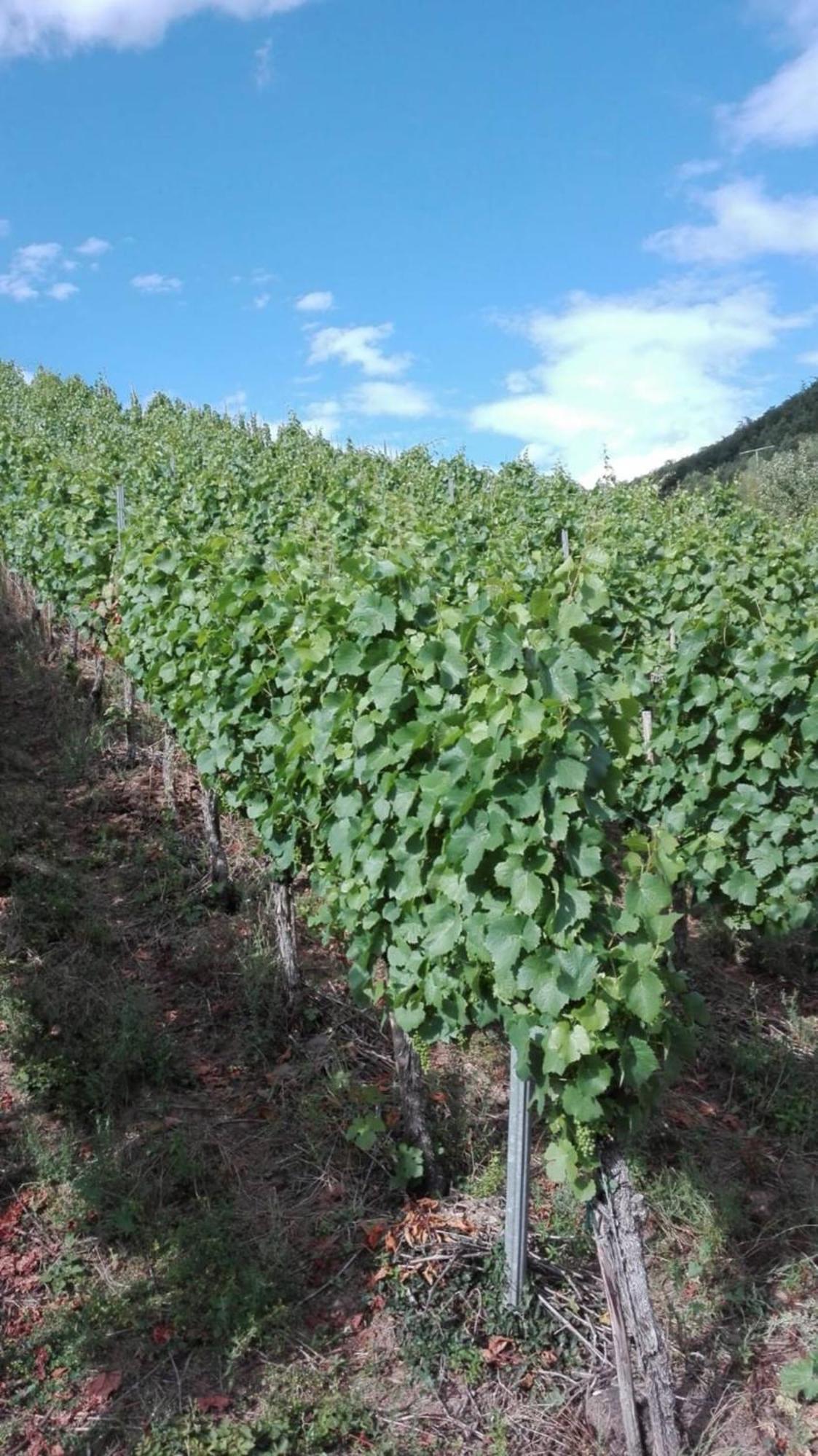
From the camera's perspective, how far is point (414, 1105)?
A: 396 cm

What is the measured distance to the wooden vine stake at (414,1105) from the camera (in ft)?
12.8

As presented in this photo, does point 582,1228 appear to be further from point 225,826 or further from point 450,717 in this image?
point 225,826

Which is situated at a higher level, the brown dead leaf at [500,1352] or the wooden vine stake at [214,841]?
the wooden vine stake at [214,841]

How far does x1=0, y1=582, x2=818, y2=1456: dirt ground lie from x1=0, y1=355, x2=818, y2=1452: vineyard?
32 centimetres

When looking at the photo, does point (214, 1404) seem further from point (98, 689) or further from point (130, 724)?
point (98, 689)

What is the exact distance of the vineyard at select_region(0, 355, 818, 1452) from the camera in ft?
9.12

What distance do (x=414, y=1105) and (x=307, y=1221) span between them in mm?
560

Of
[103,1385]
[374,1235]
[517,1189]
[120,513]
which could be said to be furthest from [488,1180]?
[120,513]

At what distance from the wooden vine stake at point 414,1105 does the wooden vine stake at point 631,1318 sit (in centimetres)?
109

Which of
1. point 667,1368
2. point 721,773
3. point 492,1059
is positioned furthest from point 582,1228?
point 721,773

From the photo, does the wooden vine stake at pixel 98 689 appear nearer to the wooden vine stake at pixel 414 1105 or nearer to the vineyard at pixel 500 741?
the vineyard at pixel 500 741

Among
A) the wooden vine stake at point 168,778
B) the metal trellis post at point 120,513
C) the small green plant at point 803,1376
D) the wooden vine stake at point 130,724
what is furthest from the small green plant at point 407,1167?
the metal trellis post at point 120,513

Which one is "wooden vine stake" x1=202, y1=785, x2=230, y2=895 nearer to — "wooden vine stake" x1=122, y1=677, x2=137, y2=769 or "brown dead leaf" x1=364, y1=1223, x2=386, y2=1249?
"wooden vine stake" x1=122, y1=677, x2=137, y2=769

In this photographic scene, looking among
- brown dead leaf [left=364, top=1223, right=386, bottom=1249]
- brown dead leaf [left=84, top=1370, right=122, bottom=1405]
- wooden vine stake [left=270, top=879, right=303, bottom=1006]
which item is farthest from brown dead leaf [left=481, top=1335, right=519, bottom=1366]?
wooden vine stake [left=270, top=879, right=303, bottom=1006]
